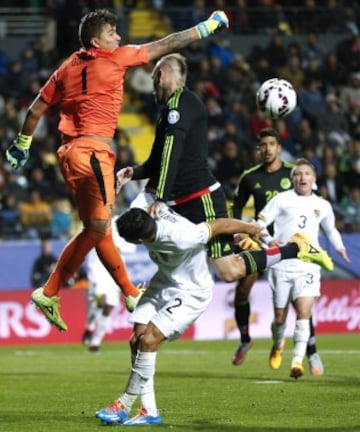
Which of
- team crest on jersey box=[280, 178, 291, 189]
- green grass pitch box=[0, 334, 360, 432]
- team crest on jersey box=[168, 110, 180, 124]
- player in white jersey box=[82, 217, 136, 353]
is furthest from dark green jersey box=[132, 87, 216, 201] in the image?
player in white jersey box=[82, 217, 136, 353]

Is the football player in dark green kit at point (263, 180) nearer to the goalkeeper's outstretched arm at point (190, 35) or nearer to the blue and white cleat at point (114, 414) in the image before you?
the goalkeeper's outstretched arm at point (190, 35)

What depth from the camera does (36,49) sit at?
29.3m

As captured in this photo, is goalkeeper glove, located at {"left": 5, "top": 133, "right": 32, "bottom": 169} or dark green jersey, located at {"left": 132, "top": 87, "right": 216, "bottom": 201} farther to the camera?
goalkeeper glove, located at {"left": 5, "top": 133, "right": 32, "bottom": 169}

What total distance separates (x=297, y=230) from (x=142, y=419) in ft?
17.1

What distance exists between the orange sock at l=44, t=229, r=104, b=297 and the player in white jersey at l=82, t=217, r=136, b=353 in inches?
294

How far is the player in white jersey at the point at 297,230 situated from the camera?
1469 cm

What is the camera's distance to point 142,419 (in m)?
10.1

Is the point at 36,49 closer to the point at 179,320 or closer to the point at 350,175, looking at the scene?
the point at 350,175

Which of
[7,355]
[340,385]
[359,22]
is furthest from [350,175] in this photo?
[340,385]

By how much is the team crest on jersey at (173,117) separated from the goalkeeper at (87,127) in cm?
109

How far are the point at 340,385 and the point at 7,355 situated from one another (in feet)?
24.4

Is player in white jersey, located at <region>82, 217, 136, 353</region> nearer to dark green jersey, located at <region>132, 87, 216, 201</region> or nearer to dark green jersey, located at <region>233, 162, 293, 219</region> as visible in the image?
dark green jersey, located at <region>233, 162, 293, 219</region>

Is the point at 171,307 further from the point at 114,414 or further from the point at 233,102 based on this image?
the point at 233,102

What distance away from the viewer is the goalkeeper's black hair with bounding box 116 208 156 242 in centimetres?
970
